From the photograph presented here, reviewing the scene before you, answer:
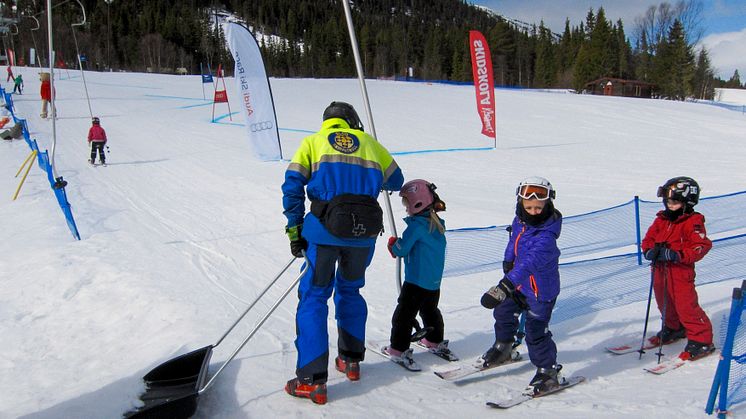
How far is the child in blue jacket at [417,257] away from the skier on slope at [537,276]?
21.6 inches

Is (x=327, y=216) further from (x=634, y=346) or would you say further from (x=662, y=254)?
(x=634, y=346)

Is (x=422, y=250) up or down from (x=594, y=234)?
up

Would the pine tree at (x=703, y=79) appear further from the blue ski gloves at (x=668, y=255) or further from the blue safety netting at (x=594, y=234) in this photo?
the blue ski gloves at (x=668, y=255)

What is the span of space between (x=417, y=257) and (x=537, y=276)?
87 centimetres

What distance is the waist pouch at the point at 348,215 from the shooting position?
333 centimetres

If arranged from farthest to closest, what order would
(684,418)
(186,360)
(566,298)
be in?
(566,298) < (186,360) < (684,418)

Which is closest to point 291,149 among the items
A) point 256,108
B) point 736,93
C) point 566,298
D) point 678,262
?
point 256,108

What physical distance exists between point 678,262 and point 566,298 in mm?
1289

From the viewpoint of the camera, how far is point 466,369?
4094 mm

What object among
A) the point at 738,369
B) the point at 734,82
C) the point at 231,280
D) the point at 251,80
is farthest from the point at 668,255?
the point at 734,82

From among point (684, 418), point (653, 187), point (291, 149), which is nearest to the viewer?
point (684, 418)

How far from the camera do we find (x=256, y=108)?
12.9 m

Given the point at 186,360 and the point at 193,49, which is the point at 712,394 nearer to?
the point at 186,360

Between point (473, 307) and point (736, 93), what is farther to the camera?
point (736, 93)
